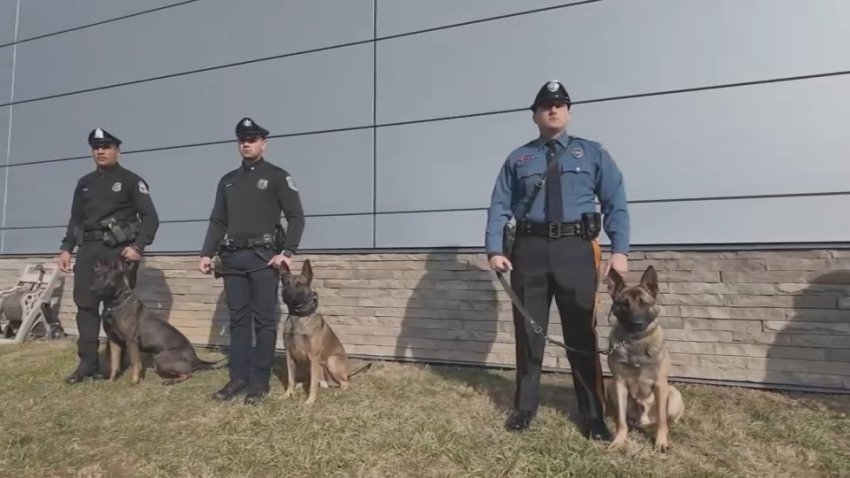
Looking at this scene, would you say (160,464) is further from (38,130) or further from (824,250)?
(38,130)

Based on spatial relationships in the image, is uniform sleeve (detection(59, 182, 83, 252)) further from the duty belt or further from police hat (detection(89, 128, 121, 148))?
the duty belt

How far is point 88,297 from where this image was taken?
5.14m

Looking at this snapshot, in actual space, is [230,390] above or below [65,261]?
below

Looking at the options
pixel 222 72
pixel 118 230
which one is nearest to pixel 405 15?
pixel 222 72

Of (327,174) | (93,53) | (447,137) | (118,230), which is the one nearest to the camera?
(118,230)

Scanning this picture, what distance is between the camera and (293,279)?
14.4 ft

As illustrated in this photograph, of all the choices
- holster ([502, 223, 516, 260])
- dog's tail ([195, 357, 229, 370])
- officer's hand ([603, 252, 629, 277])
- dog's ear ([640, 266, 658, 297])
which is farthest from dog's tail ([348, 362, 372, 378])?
dog's ear ([640, 266, 658, 297])

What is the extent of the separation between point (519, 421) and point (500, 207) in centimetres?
139

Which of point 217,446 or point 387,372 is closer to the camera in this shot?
point 217,446

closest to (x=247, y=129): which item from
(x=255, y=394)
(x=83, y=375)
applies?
(x=255, y=394)

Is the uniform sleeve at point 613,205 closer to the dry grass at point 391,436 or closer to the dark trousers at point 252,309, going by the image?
the dry grass at point 391,436

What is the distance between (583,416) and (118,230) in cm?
430

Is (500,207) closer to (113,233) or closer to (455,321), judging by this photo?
(455,321)

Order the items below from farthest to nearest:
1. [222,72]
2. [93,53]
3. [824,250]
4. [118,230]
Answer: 1. [93,53]
2. [222,72]
3. [118,230]
4. [824,250]
